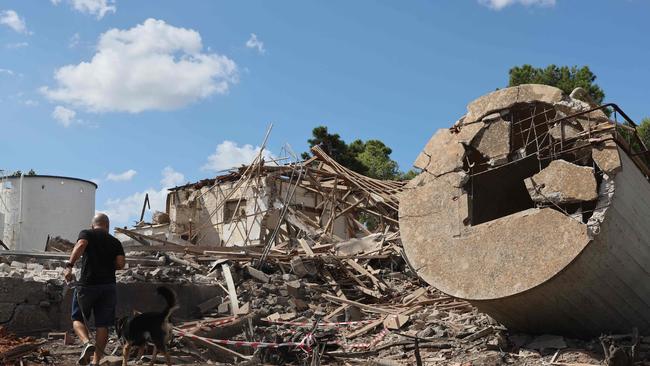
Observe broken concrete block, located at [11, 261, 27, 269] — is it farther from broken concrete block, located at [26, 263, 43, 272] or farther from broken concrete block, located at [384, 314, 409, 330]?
broken concrete block, located at [384, 314, 409, 330]

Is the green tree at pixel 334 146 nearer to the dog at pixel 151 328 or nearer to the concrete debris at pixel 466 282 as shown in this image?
the concrete debris at pixel 466 282

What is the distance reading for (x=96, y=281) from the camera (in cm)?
645

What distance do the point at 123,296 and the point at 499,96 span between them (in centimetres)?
565

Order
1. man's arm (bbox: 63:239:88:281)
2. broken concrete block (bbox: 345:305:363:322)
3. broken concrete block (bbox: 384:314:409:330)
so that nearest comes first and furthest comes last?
1. man's arm (bbox: 63:239:88:281)
2. broken concrete block (bbox: 384:314:409:330)
3. broken concrete block (bbox: 345:305:363:322)

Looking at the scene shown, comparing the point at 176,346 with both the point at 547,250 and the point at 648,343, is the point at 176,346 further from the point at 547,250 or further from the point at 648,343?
the point at 648,343

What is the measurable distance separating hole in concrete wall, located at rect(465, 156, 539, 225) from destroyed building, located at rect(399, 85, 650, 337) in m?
0.22

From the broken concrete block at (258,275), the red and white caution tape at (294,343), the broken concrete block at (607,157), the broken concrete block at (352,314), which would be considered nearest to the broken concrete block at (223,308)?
the broken concrete block at (258,275)

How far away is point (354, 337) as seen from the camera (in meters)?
8.81

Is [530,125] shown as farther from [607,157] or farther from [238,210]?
[238,210]

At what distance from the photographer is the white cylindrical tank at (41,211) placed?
26.3m

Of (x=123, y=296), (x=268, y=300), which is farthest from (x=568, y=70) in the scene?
(x=123, y=296)

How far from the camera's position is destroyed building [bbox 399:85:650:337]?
21.7ft

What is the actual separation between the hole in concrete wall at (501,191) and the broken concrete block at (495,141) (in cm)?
20

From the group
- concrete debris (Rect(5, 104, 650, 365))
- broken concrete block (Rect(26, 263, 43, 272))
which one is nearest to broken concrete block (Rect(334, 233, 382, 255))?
concrete debris (Rect(5, 104, 650, 365))
